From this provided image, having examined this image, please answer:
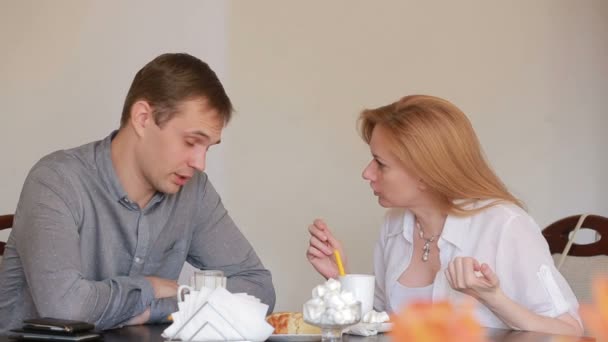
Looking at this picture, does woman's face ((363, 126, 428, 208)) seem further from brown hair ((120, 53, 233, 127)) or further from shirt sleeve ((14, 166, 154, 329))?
shirt sleeve ((14, 166, 154, 329))

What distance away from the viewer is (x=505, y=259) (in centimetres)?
169

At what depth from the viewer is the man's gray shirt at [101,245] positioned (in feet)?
4.65

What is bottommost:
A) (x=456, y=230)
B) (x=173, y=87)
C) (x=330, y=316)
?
(x=456, y=230)

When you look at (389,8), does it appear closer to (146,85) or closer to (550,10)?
(550,10)

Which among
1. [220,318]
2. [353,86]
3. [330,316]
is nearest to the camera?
[330,316]

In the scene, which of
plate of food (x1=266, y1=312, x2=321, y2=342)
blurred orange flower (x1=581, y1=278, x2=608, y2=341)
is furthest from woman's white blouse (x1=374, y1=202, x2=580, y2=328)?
blurred orange flower (x1=581, y1=278, x2=608, y2=341)

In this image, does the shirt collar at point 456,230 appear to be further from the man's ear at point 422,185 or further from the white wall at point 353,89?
the white wall at point 353,89

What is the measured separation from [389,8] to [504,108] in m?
0.56

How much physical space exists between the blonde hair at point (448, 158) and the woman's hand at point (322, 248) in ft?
0.82

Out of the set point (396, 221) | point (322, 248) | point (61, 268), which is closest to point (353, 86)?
point (396, 221)

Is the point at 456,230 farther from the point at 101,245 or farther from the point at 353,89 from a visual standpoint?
the point at 353,89


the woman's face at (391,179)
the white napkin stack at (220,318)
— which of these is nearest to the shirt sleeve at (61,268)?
the white napkin stack at (220,318)

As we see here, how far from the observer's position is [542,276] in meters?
Result: 1.61

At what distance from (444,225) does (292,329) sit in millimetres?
688
